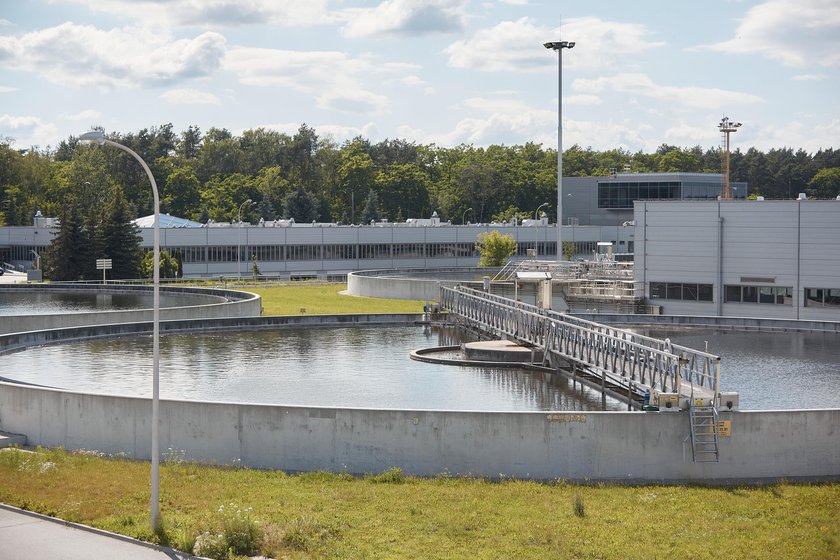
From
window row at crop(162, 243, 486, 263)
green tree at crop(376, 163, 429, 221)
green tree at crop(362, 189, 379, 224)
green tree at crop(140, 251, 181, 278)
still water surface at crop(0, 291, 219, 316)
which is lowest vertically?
still water surface at crop(0, 291, 219, 316)

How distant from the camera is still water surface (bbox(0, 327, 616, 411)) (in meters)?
29.3

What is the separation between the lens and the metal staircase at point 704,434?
22.8 m

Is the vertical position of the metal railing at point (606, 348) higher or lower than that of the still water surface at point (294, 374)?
higher

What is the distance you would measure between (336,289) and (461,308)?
30.8 metres

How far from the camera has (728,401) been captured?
930 inches

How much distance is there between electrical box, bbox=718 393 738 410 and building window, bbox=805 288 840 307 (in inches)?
1238

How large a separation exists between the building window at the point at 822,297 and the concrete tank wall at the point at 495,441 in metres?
31.2

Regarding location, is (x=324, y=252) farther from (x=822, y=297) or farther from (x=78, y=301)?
(x=822, y=297)

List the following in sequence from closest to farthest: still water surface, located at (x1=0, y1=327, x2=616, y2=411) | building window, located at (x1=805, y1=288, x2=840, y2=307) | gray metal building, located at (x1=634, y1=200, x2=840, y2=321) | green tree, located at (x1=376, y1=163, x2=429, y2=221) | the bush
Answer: the bush → still water surface, located at (x1=0, y1=327, x2=616, y2=411) → building window, located at (x1=805, y1=288, x2=840, y2=307) → gray metal building, located at (x1=634, y1=200, x2=840, y2=321) → green tree, located at (x1=376, y1=163, x2=429, y2=221)

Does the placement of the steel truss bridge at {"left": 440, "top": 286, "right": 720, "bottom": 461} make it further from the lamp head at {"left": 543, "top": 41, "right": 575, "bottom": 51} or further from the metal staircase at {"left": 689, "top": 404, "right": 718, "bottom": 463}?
the lamp head at {"left": 543, "top": 41, "right": 575, "bottom": 51}

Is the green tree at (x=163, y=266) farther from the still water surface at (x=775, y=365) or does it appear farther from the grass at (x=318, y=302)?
the still water surface at (x=775, y=365)

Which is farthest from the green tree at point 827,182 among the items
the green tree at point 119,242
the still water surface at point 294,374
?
the still water surface at point 294,374

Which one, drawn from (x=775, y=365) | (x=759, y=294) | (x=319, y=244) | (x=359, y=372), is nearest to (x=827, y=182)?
(x=319, y=244)

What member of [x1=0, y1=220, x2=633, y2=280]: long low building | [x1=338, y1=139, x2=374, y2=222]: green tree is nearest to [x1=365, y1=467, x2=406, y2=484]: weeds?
[x1=0, y1=220, x2=633, y2=280]: long low building
